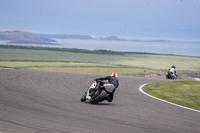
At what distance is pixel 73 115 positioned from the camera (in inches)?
410

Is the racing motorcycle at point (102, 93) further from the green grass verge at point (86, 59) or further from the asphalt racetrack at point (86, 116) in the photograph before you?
the green grass verge at point (86, 59)

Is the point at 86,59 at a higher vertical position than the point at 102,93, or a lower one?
lower

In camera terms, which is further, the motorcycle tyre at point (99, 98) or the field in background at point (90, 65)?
the field in background at point (90, 65)

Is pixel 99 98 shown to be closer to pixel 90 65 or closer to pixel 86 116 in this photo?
pixel 86 116

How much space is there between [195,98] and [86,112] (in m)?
7.34

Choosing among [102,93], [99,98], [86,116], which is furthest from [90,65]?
[86,116]

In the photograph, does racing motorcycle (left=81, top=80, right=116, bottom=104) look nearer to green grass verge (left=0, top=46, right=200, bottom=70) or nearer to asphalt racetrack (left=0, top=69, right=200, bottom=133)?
asphalt racetrack (left=0, top=69, right=200, bottom=133)

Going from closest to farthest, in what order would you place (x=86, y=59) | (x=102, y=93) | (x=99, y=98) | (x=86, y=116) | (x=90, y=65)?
(x=86, y=116) < (x=99, y=98) < (x=102, y=93) < (x=90, y=65) < (x=86, y=59)

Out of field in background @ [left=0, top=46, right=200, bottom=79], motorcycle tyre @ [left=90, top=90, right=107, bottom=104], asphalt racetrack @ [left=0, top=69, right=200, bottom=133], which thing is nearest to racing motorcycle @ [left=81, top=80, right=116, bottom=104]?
motorcycle tyre @ [left=90, top=90, right=107, bottom=104]

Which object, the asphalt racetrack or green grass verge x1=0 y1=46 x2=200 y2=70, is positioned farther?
green grass verge x1=0 y1=46 x2=200 y2=70

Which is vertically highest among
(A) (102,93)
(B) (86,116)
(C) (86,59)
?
(A) (102,93)

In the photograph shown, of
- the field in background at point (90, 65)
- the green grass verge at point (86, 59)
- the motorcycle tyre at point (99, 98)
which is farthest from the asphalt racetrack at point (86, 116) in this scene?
the green grass verge at point (86, 59)

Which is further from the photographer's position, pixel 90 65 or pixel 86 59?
pixel 86 59

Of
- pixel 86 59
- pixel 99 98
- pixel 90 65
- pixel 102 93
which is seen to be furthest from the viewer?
pixel 86 59
